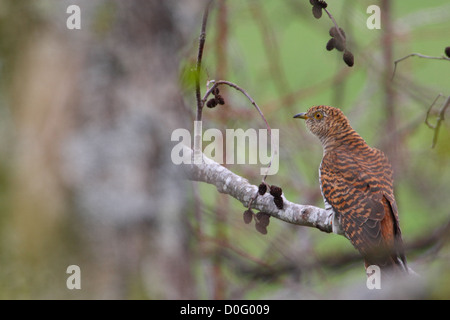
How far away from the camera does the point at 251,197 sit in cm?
248

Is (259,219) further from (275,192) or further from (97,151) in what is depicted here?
(97,151)

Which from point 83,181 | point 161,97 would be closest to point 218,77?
point 161,97

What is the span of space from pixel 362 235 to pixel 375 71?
6.15 ft

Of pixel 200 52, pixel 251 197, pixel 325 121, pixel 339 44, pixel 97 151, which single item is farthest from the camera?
pixel 325 121

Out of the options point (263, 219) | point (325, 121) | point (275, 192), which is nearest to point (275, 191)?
point (275, 192)

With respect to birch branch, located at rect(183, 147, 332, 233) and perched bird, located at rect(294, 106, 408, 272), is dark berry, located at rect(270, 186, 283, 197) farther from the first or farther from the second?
perched bird, located at rect(294, 106, 408, 272)

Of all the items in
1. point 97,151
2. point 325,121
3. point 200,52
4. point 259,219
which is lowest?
point 259,219

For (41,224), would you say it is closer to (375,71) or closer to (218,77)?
(218,77)

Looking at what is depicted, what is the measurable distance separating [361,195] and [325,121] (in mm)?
695

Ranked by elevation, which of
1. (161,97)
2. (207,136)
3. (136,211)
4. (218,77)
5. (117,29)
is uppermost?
(218,77)

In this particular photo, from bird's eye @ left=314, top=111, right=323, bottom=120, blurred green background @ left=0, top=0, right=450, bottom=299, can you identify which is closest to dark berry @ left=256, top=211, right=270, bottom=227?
blurred green background @ left=0, top=0, right=450, bottom=299

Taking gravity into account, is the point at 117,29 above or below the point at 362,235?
above

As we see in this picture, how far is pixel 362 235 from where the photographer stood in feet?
9.73

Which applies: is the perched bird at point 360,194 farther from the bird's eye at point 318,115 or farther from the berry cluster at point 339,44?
the berry cluster at point 339,44
